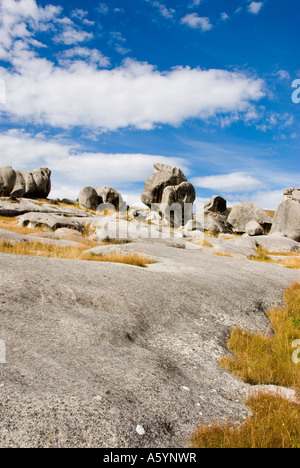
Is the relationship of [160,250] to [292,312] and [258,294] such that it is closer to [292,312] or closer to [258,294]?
[258,294]

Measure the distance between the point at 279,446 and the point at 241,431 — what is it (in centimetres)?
46

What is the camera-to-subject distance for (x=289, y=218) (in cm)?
4409

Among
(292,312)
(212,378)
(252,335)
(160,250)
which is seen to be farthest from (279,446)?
(160,250)

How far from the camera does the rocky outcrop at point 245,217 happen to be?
54.8m

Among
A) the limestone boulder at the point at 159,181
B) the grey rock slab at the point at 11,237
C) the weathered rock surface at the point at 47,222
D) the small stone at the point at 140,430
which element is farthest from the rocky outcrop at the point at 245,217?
the small stone at the point at 140,430

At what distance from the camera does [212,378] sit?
5.50 meters

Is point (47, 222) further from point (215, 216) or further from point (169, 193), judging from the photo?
point (169, 193)

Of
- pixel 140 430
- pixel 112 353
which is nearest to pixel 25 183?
pixel 112 353

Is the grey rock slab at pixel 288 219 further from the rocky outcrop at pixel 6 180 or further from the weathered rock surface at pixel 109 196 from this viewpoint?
the rocky outcrop at pixel 6 180

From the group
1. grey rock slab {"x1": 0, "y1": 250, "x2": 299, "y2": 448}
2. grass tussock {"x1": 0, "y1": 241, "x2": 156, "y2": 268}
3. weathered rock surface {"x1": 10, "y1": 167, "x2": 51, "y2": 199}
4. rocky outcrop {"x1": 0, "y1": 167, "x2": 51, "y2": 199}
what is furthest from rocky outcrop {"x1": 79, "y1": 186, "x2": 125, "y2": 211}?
grey rock slab {"x1": 0, "y1": 250, "x2": 299, "y2": 448}

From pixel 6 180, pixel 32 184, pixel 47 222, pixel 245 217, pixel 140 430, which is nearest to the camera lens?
pixel 140 430

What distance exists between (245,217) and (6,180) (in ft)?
174

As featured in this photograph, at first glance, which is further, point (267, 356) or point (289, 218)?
point (289, 218)
